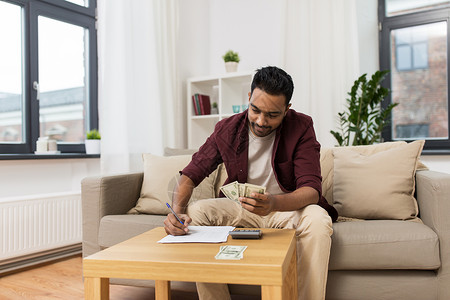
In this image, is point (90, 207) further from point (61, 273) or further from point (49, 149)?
point (49, 149)

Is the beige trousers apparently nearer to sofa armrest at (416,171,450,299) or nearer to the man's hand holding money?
the man's hand holding money

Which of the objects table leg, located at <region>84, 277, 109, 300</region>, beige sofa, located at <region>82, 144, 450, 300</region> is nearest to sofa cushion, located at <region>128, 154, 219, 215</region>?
beige sofa, located at <region>82, 144, 450, 300</region>

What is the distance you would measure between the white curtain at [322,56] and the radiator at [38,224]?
1942 mm

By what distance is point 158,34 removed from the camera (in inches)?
132

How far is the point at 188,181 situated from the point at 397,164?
1.01 m

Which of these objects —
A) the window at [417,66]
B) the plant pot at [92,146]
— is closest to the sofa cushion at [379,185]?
the window at [417,66]

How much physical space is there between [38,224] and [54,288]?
524 millimetres

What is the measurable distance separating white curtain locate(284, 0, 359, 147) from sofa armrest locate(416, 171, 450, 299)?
62.5 inches

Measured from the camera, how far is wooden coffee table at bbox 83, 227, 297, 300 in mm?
1033

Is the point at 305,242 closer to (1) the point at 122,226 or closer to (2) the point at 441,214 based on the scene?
(2) the point at 441,214

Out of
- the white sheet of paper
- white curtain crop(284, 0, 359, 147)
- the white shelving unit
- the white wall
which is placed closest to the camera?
the white sheet of paper

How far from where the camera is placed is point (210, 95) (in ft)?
12.9

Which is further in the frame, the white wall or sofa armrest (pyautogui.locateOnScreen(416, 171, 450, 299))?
the white wall

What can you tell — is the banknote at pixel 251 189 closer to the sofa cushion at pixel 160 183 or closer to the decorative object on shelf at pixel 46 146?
the sofa cushion at pixel 160 183
